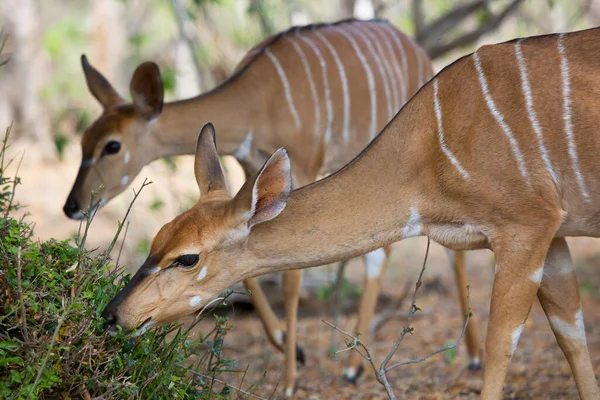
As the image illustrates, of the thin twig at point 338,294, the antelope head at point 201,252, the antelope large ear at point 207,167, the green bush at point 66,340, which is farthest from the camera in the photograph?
the thin twig at point 338,294

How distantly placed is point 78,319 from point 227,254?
64 centimetres

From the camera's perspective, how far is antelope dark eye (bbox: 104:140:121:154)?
15.6ft

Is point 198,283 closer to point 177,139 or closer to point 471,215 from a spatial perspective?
point 471,215

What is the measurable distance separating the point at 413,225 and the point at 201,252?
85cm

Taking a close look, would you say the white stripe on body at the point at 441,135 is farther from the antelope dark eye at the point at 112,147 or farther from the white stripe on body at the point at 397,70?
the antelope dark eye at the point at 112,147

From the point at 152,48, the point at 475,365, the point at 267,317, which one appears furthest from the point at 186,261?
the point at 152,48

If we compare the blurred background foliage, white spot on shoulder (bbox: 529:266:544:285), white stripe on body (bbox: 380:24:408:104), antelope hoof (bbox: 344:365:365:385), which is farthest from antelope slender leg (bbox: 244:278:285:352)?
white spot on shoulder (bbox: 529:266:544:285)

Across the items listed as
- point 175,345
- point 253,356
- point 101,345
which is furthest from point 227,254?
point 253,356

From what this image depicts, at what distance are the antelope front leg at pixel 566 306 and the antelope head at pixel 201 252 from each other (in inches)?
50.1

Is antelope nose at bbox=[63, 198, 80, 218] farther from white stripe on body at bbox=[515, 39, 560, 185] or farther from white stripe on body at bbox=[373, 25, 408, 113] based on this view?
white stripe on body at bbox=[515, 39, 560, 185]

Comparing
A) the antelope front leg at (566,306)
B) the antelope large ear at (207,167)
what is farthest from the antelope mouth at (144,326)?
the antelope front leg at (566,306)

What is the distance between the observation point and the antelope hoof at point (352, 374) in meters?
4.80

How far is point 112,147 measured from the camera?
4758mm

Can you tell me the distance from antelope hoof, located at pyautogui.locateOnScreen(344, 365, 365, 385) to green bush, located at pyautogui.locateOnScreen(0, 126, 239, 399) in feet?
5.81
